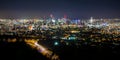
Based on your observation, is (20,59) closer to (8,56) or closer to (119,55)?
(8,56)

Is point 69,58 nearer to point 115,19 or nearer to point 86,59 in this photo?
point 86,59

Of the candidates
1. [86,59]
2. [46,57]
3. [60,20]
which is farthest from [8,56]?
[60,20]

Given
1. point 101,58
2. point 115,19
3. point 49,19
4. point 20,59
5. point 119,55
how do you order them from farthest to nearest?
1. point 49,19
2. point 115,19
3. point 119,55
4. point 101,58
5. point 20,59

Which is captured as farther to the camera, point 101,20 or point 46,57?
point 101,20

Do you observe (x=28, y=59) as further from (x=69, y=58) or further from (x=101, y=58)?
(x=101, y=58)

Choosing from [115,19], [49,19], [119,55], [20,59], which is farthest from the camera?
[49,19]

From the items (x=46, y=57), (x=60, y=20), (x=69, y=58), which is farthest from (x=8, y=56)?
(x=60, y=20)

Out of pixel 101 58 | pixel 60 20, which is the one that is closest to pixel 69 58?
pixel 101 58

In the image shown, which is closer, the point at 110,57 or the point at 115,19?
the point at 110,57
